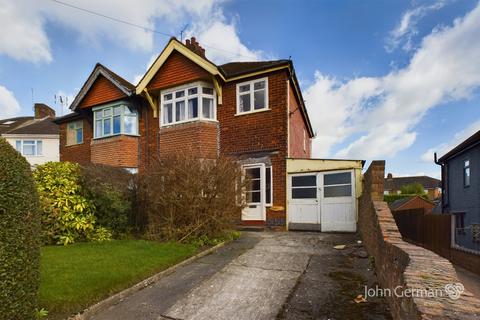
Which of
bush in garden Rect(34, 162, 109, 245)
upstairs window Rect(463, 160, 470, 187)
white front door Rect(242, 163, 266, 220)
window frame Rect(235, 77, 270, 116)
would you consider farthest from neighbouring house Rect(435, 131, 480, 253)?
bush in garden Rect(34, 162, 109, 245)

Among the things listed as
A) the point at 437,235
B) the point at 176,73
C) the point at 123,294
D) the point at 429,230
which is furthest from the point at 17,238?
the point at 429,230

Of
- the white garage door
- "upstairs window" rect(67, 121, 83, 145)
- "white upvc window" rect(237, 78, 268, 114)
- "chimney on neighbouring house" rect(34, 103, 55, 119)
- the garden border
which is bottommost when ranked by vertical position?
the garden border

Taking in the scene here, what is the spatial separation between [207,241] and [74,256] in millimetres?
3117

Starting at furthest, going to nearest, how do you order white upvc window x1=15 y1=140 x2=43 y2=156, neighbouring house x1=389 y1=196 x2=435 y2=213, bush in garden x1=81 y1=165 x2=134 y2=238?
white upvc window x1=15 y1=140 x2=43 y2=156 → neighbouring house x1=389 y1=196 x2=435 y2=213 → bush in garden x1=81 y1=165 x2=134 y2=238

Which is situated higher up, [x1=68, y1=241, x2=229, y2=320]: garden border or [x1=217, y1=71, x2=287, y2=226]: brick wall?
[x1=217, y1=71, x2=287, y2=226]: brick wall

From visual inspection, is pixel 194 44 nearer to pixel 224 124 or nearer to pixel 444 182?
pixel 224 124

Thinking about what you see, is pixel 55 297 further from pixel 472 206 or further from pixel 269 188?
pixel 472 206

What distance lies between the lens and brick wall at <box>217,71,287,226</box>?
12.1 m

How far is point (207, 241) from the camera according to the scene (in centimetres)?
866

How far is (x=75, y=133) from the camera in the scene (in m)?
18.9

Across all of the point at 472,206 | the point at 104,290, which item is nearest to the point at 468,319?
the point at 104,290

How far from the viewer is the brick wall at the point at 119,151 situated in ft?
50.5

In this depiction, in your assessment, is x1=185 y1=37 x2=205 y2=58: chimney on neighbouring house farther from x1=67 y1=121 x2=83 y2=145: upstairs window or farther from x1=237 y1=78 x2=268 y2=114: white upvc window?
x1=67 y1=121 x2=83 y2=145: upstairs window

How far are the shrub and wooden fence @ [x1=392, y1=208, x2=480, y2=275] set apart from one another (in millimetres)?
13565
